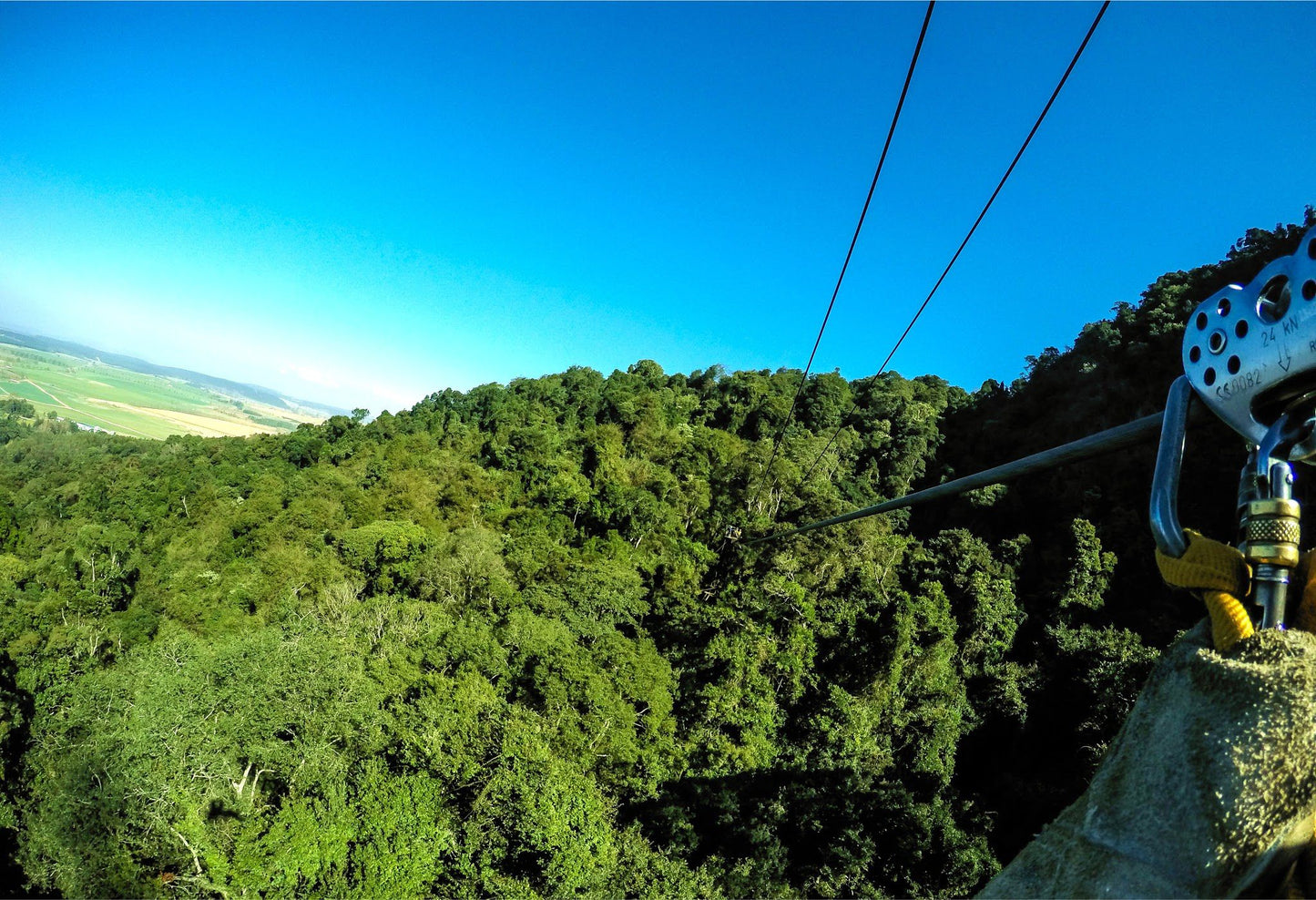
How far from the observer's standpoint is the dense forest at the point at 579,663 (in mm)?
13953

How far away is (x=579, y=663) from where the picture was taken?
18250mm

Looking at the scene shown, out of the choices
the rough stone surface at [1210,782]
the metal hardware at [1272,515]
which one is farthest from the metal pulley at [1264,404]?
the rough stone surface at [1210,782]

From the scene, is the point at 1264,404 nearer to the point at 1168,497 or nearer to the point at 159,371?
the point at 1168,497

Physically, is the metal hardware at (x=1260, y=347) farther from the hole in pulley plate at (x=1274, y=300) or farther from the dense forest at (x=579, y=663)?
the dense forest at (x=579, y=663)

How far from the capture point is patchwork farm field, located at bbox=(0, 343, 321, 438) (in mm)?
70062

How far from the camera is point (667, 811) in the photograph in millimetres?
16688

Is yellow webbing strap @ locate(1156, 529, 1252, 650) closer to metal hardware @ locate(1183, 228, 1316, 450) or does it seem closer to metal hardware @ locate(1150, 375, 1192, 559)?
metal hardware @ locate(1150, 375, 1192, 559)

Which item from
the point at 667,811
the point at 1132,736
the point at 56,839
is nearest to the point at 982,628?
the point at 667,811

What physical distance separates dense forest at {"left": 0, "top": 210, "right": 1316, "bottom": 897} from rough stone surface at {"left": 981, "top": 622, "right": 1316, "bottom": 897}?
13.6ft

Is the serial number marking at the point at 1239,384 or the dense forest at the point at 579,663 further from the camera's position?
the dense forest at the point at 579,663

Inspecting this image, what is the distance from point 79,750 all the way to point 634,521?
834 inches

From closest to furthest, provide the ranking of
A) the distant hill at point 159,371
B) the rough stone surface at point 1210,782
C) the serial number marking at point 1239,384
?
the rough stone surface at point 1210,782
the serial number marking at point 1239,384
the distant hill at point 159,371

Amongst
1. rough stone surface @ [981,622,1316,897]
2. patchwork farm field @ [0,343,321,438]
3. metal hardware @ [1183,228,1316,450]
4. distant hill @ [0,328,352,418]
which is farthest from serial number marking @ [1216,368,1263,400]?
distant hill @ [0,328,352,418]

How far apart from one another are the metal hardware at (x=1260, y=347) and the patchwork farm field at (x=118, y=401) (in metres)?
63.7
